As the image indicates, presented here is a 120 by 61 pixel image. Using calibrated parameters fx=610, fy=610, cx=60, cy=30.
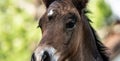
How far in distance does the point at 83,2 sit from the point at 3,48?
35.1 feet

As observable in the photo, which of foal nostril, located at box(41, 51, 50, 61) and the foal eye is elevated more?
the foal eye

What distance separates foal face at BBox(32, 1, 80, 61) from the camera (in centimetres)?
902

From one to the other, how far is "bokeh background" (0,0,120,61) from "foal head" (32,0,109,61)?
8656 mm

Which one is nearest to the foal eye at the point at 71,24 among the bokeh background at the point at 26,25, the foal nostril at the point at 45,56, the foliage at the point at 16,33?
the foal nostril at the point at 45,56

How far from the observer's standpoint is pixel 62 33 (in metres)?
9.38

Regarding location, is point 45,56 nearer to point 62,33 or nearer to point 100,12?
point 62,33

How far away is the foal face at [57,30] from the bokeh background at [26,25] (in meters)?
8.85

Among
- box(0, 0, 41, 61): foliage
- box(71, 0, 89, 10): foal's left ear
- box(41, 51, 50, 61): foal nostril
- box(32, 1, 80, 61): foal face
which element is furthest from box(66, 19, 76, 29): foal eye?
box(0, 0, 41, 61): foliage

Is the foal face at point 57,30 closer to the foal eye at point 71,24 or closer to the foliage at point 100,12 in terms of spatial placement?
the foal eye at point 71,24

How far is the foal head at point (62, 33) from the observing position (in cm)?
906

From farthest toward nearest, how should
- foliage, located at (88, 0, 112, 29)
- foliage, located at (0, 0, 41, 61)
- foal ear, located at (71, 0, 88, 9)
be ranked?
1. foliage, located at (0, 0, 41, 61)
2. foliage, located at (88, 0, 112, 29)
3. foal ear, located at (71, 0, 88, 9)

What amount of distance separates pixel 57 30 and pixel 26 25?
1080 cm

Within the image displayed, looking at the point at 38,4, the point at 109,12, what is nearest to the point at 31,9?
the point at 38,4

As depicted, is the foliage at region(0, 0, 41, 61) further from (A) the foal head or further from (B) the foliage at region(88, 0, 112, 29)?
(A) the foal head
